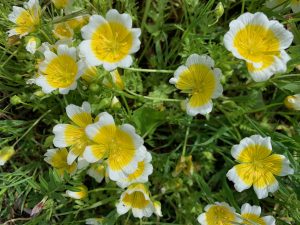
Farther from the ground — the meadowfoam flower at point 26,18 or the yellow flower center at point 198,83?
the meadowfoam flower at point 26,18

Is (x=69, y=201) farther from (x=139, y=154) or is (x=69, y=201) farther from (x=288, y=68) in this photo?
(x=288, y=68)

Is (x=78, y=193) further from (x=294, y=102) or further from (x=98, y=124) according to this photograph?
(x=294, y=102)

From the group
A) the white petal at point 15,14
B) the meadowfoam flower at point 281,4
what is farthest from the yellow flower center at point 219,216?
the white petal at point 15,14

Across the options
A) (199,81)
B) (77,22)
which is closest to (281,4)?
(199,81)

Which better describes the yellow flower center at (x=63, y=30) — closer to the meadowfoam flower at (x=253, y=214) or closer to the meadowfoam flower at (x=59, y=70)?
the meadowfoam flower at (x=59, y=70)

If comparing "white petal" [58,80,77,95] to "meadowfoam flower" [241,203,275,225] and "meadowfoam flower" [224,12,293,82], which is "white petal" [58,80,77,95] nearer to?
"meadowfoam flower" [224,12,293,82]

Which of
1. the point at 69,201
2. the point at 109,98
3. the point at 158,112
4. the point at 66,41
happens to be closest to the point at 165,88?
the point at 158,112
